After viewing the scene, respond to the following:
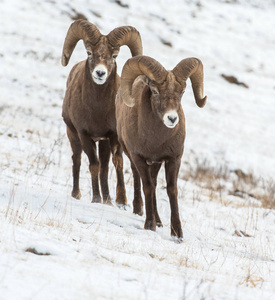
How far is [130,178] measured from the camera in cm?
983

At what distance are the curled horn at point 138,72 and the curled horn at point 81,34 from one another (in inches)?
41.5

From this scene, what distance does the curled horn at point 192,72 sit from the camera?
5922 millimetres

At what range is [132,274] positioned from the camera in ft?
11.1

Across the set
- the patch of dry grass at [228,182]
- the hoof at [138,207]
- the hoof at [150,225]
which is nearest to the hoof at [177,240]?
the hoof at [150,225]

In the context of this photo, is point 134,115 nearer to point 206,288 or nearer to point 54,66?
point 206,288

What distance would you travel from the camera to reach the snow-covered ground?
329 cm

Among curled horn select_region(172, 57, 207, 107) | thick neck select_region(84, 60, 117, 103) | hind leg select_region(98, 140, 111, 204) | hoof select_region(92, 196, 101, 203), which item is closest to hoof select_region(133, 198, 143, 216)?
hoof select_region(92, 196, 101, 203)

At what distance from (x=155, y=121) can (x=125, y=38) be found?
5.91 feet

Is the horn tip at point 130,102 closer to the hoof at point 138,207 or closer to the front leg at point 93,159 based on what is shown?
the front leg at point 93,159

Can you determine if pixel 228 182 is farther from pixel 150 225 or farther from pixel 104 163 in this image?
pixel 150 225

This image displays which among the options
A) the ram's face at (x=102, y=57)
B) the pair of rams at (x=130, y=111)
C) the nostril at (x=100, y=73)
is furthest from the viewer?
the ram's face at (x=102, y=57)

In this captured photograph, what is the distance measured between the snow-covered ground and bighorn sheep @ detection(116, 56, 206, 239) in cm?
51

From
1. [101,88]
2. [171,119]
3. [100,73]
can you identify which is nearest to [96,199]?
[101,88]

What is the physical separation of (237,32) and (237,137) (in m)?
14.4
